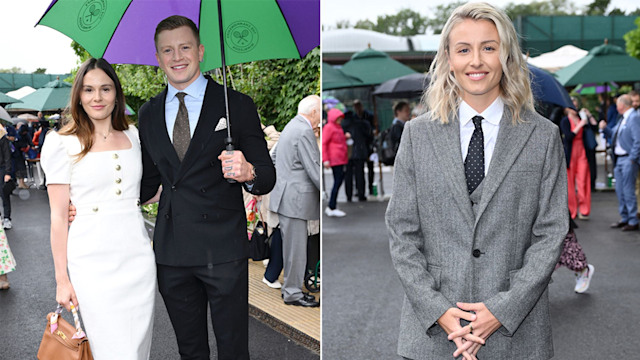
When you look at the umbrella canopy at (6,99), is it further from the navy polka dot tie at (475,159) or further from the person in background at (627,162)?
the person in background at (627,162)

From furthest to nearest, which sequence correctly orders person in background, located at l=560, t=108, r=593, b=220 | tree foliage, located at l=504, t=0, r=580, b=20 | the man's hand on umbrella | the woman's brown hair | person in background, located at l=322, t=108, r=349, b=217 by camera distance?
1. tree foliage, located at l=504, t=0, r=580, b=20
2. person in background, located at l=322, t=108, r=349, b=217
3. person in background, located at l=560, t=108, r=593, b=220
4. the woman's brown hair
5. the man's hand on umbrella

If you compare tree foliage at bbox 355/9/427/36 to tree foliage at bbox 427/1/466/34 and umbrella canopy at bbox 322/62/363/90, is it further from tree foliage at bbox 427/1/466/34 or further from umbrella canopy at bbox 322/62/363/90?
umbrella canopy at bbox 322/62/363/90

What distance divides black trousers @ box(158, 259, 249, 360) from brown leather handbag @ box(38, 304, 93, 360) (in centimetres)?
43

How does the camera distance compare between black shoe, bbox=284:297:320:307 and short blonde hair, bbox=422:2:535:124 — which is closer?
short blonde hair, bbox=422:2:535:124

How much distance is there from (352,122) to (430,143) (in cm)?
1248

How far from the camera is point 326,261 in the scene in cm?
914

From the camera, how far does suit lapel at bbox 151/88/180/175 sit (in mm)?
3076

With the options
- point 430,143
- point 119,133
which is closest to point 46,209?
point 119,133

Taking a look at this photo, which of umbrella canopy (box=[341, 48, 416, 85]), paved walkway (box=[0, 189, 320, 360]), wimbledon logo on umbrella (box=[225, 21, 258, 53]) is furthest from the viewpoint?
umbrella canopy (box=[341, 48, 416, 85])

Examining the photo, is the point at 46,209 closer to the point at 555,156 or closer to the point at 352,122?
the point at 555,156

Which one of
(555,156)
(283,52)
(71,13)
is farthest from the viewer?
(283,52)

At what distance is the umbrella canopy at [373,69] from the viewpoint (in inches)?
616

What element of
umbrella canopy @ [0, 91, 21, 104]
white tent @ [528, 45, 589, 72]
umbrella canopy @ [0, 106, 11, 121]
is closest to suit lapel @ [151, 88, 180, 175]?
umbrella canopy @ [0, 91, 21, 104]

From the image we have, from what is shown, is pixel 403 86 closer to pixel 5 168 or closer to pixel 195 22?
pixel 5 168
